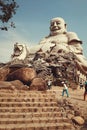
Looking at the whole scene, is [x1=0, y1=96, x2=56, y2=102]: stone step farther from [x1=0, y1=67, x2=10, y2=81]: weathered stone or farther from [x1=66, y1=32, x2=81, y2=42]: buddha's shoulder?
[x1=66, y1=32, x2=81, y2=42]: buddha's shoulder

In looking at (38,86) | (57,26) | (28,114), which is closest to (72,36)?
(57,26)

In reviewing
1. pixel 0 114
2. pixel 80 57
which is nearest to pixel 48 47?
pixel 80 57

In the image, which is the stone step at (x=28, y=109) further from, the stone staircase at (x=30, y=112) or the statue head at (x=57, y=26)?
the statue head at (x=57, y=26)

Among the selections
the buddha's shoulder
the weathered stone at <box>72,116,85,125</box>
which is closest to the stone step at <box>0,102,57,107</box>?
the weathered stone at <box>72,116,85,125</box>

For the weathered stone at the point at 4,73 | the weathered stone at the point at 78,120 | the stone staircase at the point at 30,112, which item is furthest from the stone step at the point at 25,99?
the weathered stone at the point at 4,73

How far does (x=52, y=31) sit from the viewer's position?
103 feet

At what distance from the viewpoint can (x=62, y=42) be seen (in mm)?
29297

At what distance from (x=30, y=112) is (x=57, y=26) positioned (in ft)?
77.2

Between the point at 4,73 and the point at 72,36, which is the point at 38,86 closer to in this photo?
the point at 4,73

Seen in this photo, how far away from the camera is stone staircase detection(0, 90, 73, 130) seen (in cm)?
754

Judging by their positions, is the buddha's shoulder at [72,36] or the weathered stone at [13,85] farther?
the buddha's shoulder at [72,36]

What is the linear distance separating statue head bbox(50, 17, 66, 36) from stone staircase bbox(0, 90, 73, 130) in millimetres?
21767

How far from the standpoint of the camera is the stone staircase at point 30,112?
7542 millimetres

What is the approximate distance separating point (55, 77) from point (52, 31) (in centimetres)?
1120
